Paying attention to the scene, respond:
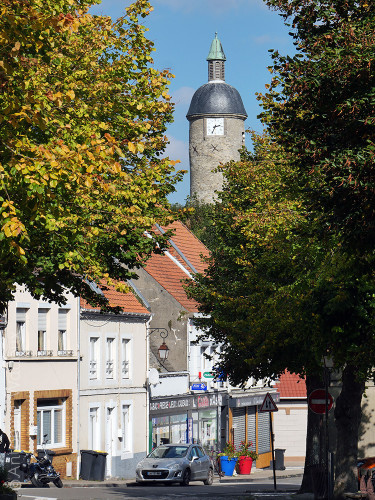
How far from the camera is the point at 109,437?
129 feet

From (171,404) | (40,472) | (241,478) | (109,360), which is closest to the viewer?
(40,472)

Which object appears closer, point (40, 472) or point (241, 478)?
point (40, 472)

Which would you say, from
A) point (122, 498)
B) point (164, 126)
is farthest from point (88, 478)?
point (164, 126)

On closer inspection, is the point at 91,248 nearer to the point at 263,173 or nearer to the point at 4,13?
the point at 4,13

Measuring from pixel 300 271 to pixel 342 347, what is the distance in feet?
18.1

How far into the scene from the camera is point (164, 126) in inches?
851

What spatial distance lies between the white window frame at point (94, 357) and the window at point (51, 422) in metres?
2.43

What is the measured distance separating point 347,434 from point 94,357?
1705 centimetres

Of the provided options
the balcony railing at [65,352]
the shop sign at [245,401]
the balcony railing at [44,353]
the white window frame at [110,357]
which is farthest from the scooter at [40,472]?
the shop sign at [245,401]

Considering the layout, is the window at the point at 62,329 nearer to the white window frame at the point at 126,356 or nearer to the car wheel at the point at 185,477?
the white window frame at the point at 126,356

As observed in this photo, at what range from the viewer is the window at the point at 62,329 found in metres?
36.7

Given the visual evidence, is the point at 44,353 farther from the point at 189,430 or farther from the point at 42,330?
the point at 189,430

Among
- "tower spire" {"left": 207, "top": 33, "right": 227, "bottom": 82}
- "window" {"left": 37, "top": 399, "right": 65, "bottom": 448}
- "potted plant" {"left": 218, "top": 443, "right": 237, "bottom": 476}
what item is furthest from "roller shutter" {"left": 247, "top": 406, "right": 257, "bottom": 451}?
"tower spire" {"left": 207, "top": 33, "right": 227, "bottom": 82}

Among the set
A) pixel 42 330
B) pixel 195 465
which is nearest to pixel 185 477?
pixel 195 465
